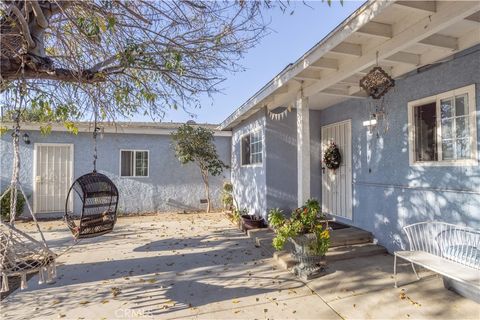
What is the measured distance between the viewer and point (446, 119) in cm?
415

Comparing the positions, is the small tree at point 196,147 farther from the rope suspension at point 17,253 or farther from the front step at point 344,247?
the rope suspension at point 17,253

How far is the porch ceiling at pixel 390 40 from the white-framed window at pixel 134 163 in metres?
6.86

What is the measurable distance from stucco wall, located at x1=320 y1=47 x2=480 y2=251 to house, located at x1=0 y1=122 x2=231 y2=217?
6.06 meters

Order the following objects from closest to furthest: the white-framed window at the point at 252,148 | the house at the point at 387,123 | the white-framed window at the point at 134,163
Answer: the house at the point at 387,123, the white-framed window at the point at 252,148, the white-framed window at the point at 134,163

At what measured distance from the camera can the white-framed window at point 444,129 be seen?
3783 mm

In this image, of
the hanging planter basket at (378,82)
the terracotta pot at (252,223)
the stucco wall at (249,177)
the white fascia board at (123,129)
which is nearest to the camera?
the hanging planter basket at (378,82)

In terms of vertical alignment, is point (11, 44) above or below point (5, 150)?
above

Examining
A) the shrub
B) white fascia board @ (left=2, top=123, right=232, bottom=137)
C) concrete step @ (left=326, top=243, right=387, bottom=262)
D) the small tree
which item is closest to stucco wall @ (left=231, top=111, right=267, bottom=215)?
the small tree

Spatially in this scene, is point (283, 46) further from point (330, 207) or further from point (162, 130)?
point (162, 130)

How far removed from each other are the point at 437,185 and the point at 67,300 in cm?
542

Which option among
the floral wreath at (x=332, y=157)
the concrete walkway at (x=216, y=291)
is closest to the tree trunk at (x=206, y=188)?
the concrete walkway at (x=216, y=291)

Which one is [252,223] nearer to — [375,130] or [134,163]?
[375,130]

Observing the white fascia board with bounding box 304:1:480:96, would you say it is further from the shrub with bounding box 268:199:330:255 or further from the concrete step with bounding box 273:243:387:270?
the concrete step with bounding box 273:243:387:270

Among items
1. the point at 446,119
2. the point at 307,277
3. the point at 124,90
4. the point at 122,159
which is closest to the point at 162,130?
the point at 122,159
